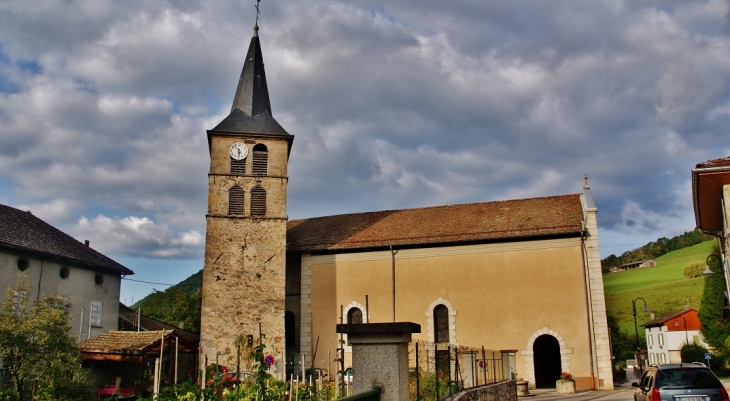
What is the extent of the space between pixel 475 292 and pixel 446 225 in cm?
363

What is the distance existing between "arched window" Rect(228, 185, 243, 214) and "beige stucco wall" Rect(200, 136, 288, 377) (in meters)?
0.22

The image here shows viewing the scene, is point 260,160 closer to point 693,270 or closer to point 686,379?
point 686,379

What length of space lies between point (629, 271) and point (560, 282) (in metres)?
63.4

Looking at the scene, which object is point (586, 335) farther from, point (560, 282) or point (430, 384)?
point (430, 384)

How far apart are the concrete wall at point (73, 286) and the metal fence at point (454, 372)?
16362 millimetres

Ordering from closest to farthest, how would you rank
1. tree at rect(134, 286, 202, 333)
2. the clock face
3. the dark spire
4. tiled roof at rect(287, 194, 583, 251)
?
tiled roof at rect(287, 194, 583, 251), the clock face, the dark spire, tree at rect(134, 286, 202, 333)

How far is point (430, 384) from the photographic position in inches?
444

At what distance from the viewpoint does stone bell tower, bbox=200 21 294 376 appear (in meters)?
25.1

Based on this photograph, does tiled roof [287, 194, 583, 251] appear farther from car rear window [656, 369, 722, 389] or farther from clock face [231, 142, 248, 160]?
car rear window [656, 369, 722, 389]

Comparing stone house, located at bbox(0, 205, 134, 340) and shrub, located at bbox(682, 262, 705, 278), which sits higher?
shrub, located at bbox(682, 262, 705, 278)

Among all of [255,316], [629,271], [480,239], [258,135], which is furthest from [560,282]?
[629,271]

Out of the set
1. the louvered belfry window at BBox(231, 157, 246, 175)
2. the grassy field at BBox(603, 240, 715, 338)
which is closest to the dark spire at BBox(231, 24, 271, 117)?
the louvered belfry window at BBox(231, 157, 246, 175)

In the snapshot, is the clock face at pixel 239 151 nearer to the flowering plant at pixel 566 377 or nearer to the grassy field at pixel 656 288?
the flowering plant at pixel 566 377

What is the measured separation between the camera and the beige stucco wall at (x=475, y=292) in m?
23.4
